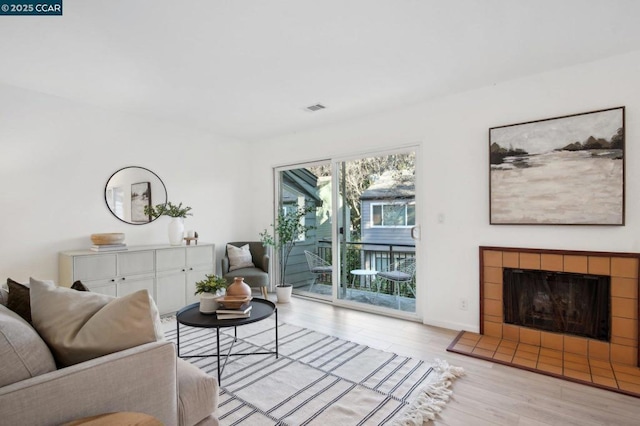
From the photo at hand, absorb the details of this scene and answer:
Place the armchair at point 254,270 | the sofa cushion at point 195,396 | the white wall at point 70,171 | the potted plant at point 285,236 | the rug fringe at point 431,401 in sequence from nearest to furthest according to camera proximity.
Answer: the sofa cushion at point 195,396, the rug fringe at point 431,401, the white wall at point 70,171, the armchair at point 254,270, the potted plant at point 285,236

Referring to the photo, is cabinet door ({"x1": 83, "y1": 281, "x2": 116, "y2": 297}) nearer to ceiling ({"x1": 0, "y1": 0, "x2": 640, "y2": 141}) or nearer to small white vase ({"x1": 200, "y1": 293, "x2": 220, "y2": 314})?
small white vase ({"x1": 200, "y1": 293, "x2": 220, "y2": 314})

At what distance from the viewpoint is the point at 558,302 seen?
2.91 metres

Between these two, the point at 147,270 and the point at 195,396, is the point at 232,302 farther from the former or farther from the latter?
the point at 147,270

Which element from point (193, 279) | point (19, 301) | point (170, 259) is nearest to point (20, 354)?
point (19, 301)

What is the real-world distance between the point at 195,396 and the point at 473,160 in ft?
10.1

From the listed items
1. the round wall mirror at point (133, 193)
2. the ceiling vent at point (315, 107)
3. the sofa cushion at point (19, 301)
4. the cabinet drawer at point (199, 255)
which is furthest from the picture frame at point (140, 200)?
the sofa cushion at point (19, 301)

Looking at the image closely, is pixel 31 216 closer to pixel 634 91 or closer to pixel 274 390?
pixel 274 390

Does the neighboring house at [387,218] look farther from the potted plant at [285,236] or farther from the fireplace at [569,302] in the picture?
the potted plant at [285,236]

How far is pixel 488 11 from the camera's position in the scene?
6.80 feet

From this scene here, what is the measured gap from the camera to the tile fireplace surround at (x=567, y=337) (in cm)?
248

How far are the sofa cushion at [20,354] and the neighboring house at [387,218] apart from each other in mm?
3343

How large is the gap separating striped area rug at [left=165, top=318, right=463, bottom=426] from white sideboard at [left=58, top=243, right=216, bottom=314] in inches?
37.1

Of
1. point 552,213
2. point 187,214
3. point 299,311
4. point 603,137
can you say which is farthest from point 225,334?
point 603,137

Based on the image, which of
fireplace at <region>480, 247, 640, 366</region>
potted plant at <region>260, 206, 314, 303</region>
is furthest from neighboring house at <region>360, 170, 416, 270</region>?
potted plant at <region>260, 206, 314, 303</region>
